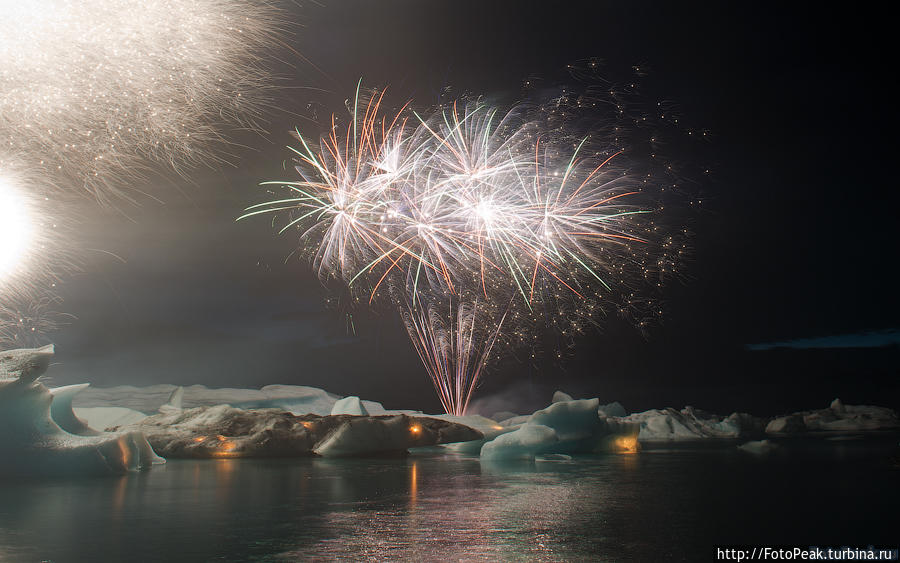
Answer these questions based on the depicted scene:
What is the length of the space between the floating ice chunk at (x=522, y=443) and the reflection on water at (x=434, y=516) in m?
6.94

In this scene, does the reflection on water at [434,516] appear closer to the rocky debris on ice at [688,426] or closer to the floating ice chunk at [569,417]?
the floating ice chunk at [569,417]

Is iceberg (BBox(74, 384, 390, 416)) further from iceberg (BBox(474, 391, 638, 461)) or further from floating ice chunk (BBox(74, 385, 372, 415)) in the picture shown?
iceberg (BBox(474, 391, 638, 461))

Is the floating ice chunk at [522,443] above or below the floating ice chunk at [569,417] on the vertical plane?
below

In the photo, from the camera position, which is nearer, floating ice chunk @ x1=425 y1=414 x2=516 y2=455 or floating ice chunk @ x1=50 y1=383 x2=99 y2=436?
floating ice chunk @ x1=50 y1=383 x2=99 y2=436

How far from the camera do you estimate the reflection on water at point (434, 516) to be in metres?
8.00

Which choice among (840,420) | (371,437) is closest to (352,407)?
(371,437)

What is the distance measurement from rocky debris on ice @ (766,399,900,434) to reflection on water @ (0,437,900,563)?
74179 mm

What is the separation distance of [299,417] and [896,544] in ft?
91.4

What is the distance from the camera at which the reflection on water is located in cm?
800

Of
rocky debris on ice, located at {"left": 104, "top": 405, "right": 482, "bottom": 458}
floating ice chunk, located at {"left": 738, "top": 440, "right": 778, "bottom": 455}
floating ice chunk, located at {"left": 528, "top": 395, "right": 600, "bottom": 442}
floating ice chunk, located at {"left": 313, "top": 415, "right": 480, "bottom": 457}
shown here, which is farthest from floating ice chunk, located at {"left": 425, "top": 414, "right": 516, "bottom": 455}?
floating ice chunk, located at {"left": 738, "top": 440, "right": 778, "bottom": 455}

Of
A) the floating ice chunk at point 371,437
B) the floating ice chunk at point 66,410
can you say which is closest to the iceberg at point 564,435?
the floating ice chunk at point 371,437

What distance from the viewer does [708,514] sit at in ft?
35.8

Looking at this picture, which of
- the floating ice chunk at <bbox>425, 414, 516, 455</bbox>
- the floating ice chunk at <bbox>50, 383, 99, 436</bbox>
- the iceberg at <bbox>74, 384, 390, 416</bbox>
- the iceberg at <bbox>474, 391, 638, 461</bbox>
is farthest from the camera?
the iceberg at <bbox>74, 384, 390, 416</bbox>

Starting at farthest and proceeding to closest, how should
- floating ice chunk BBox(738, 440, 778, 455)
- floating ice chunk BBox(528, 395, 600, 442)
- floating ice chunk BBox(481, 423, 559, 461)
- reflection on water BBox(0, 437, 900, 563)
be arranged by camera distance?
1. floating ice chunk BBox(738, 440, 778, 455)
2. floating ice chunk BBox(528, 395, 600, 442)
3. floating ice chunk BBox(481, 423, 559, 461)
4. reflection on water BBox(0, 437, 900, 563)
